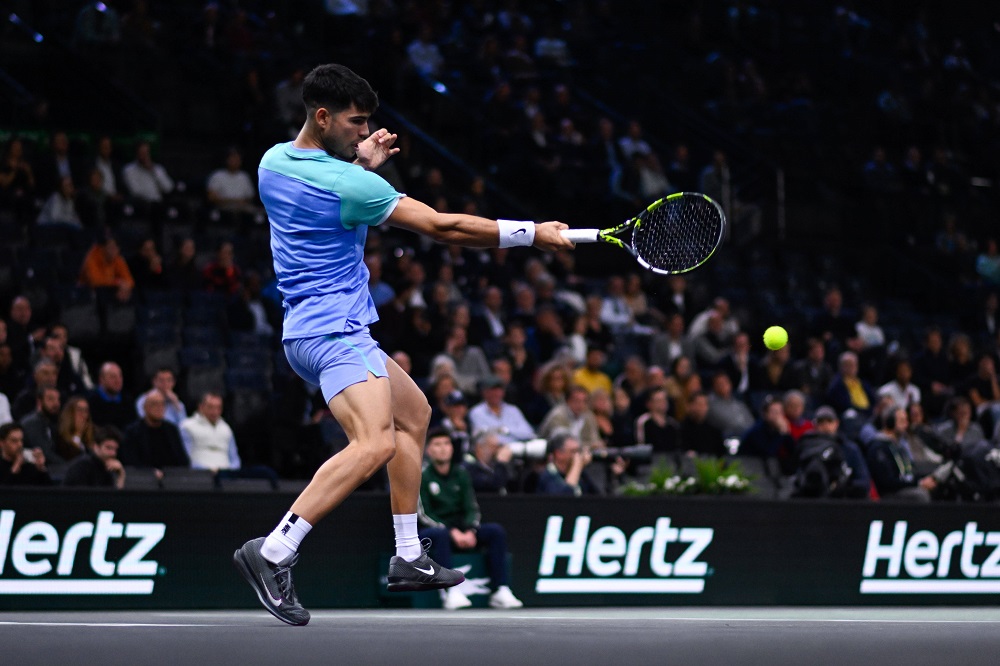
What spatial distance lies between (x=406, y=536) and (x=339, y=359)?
859 millimetres

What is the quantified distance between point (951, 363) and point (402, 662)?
13603mm

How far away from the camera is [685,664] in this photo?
4.56 metres

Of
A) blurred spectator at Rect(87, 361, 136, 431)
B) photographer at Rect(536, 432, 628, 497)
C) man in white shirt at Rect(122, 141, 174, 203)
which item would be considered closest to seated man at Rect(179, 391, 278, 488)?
blurred spectator at Rect(87, 361, 136, 431)

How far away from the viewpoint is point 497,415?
13.2 meters

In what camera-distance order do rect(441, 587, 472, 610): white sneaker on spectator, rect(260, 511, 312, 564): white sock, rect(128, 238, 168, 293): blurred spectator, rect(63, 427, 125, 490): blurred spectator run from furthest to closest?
1. rect(128, 238, 168, 293): blurred spectator
2. rect(441, 587, 472, 610): white sneaker on spectator
3. rect(63, 427, 125, 490): blurred spectator
4. rect(260, 511, 312, 564): white sock

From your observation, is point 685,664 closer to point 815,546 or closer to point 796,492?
point 815,546

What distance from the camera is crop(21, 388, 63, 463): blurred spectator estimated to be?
11352mm

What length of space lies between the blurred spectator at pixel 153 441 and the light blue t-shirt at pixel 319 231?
5925 millimetres

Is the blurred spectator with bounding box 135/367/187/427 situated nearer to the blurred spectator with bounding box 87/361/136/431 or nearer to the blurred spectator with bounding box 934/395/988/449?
the blurred spectator with bounding box 87/361/136/431

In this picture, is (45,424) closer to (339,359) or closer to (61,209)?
(61,209)

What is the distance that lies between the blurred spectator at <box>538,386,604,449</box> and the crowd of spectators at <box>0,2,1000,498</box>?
21 millimetres

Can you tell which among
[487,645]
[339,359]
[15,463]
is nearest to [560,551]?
[15,463]

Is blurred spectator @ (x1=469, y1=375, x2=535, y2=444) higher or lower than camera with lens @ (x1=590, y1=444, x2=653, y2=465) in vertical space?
higher

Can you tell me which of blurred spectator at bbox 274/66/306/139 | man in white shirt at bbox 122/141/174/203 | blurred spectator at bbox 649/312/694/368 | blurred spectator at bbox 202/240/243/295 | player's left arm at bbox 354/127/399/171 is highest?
blurred spectator at bbox 274/66/306/139
